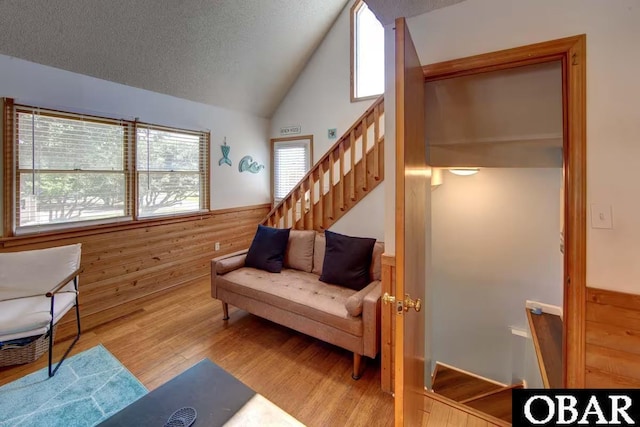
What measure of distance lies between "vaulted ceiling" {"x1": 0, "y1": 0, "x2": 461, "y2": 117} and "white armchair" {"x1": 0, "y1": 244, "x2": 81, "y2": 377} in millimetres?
1721

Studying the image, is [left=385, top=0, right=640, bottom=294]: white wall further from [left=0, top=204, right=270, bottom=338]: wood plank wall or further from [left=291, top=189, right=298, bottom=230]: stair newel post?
[left=0, top=204, right=270, bottom=338]: wood plank wall

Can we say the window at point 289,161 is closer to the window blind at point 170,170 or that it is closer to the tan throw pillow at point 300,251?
the window blind at point 170,170

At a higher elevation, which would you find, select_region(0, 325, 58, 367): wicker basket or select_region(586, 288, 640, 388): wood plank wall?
select_region(586, 288, 640, 388): wood plank wall

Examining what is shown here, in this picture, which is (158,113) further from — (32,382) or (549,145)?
(549,145)

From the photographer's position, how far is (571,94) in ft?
4.39

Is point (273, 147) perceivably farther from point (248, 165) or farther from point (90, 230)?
point (90, 230)

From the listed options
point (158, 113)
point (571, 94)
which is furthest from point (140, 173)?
point (571, 94)

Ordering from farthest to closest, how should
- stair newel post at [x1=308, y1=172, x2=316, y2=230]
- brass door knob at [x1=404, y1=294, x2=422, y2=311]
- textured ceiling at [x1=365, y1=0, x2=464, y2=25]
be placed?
stair newel post at [x1=308, y1=172, x2=316, y2=230]
textured ceiling at [x1=365, y1=0, x2=464, y2=25]
brass door knob at [x1=404, y1=294, x2=422, y2=311]

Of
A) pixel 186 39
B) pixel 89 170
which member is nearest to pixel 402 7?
pixel 186 39

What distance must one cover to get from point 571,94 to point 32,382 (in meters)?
3.77

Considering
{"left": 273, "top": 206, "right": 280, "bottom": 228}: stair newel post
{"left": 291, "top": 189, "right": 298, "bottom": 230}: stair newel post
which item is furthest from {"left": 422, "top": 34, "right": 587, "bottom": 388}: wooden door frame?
{"left": 273, "top": 206, "right": 280, "bottom": 228}: stair newel post

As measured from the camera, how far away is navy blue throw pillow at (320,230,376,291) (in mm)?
A: 2482

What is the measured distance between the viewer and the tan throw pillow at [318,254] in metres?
2.94

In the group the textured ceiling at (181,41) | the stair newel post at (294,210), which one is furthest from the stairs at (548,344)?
the textured ceiling at (181,41)
